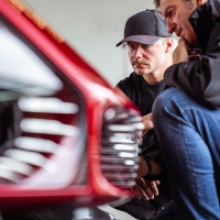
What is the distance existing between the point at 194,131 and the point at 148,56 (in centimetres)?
82

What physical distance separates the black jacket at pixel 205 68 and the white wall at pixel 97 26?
1542mm

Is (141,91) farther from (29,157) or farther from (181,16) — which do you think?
(29,157)

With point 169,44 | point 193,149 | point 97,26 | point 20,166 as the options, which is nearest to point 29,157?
point 20,166

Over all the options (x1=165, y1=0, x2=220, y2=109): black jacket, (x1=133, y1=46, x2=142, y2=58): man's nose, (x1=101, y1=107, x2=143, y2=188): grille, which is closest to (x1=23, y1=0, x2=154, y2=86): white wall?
(x1=133, y1=46, x2=142, y2=58): man's nose

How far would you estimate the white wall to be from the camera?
262 centimetres

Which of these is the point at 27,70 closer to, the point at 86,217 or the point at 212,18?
the point at 86,217

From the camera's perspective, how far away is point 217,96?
97 cm

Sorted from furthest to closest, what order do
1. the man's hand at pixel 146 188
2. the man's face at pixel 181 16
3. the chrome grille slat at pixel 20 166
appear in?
the man's hand at pixel 146 188, the man's face at pixel 181 16, the chrome grille slat at pixel 20 166

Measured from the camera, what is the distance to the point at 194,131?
101 centimetres

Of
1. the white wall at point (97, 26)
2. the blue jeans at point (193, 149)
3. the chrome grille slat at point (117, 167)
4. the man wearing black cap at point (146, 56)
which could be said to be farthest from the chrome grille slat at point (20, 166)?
the white wall at point (97, 26)

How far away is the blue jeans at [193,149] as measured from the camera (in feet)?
3.27

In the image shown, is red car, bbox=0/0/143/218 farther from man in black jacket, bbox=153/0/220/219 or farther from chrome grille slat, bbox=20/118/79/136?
man in black jacket, bbox=153/0/220/219

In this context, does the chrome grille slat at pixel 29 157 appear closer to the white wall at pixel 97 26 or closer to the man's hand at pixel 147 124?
the man's hand at pixel 147 124

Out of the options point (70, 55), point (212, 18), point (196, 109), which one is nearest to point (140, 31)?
point (212, 18)
